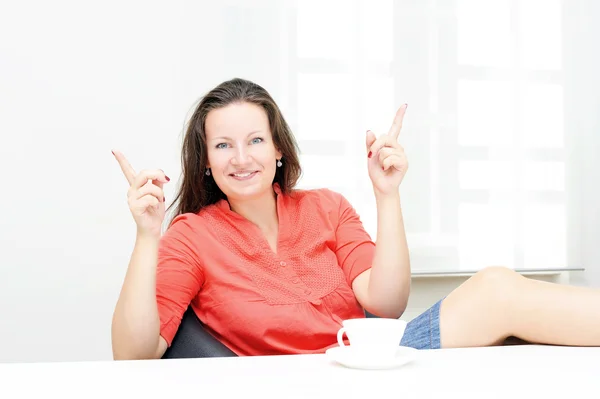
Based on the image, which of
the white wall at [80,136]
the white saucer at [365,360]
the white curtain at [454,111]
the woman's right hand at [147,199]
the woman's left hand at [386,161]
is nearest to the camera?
the white saucer at [365,360]

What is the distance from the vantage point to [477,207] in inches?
116

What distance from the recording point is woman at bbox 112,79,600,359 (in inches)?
47.7

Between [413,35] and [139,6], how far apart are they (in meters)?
1.13

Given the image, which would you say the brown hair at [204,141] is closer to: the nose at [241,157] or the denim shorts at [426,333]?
the nose at [241,157]

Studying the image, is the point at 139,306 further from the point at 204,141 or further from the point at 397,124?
the point at 397,124

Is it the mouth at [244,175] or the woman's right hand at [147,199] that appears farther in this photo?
the mouth at [244,175]

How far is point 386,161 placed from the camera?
1.48 m

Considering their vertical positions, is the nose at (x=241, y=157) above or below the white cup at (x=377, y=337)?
above

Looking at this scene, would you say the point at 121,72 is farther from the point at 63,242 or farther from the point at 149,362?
the point at 149,362

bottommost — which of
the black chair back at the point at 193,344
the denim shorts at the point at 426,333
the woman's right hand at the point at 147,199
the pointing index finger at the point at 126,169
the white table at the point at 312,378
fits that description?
the black chair back at the point at 193,344

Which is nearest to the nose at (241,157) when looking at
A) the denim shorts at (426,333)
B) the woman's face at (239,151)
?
the woman's face at (239,151)

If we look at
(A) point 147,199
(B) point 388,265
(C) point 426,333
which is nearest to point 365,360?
(C) point 426,333

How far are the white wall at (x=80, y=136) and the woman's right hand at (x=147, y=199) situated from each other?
4.27 feet

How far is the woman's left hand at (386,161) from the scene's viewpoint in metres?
1.49
